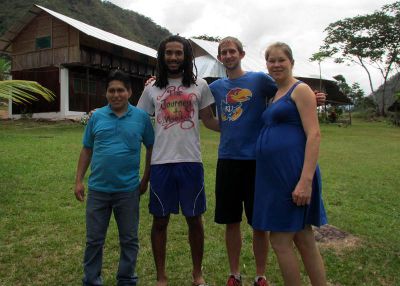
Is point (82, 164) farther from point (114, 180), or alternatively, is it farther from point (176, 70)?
point (176, 70)

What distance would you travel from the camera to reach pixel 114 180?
3.21m

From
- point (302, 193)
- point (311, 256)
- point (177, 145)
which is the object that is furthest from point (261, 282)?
point (177, 145)

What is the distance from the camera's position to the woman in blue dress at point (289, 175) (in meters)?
2.70

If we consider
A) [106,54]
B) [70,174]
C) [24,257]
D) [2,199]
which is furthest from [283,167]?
[106,54]

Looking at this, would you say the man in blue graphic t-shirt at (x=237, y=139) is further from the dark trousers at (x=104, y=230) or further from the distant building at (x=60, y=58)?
the distant building at (x=60, y=58)

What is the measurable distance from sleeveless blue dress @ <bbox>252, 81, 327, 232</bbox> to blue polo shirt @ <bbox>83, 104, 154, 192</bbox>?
1.00 meters

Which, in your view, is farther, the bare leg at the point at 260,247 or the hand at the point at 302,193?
the bare leg at the point at 260,247

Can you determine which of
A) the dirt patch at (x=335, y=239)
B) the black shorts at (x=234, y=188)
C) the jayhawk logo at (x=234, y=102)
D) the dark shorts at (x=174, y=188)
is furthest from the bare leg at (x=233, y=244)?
the dirt patch at (x=335, y=239)

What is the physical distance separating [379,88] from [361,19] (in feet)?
39.8

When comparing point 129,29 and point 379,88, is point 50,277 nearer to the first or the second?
point 379,88

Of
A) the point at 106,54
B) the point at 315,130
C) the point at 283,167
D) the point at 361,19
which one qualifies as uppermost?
the point at 361,19

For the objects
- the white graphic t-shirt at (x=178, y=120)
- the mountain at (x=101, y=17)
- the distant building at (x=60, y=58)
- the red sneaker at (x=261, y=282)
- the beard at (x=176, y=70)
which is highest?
the mountain at (x=101, y=17)

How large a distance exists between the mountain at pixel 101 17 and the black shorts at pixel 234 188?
2600 cm

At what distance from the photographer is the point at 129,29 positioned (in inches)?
2496
